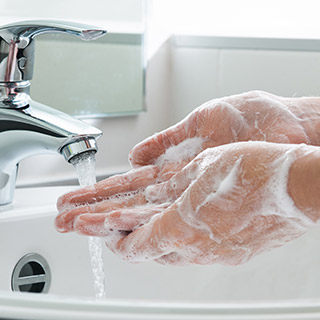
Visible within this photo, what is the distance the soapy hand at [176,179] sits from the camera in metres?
0.56

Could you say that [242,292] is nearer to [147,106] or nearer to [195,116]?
[195,116]

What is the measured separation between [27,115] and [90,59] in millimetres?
432

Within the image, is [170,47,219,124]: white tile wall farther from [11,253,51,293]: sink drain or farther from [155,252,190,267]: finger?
[155,252,190,267]: finger

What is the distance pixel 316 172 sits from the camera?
20.1 inches

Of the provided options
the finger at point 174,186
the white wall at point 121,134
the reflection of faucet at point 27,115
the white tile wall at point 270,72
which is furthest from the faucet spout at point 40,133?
the white tile wall at point 270,72

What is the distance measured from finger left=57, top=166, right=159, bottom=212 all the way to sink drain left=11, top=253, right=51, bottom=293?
20 centimetres

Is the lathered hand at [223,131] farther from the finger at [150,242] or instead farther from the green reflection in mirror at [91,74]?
the green reflection in mirror at [91,74]

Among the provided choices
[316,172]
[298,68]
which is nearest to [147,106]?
[298,68]

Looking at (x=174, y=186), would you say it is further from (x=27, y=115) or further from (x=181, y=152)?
(x=27, y=115)

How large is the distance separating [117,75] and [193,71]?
16 centimetres

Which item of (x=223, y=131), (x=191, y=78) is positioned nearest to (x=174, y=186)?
(x=223, y=131)

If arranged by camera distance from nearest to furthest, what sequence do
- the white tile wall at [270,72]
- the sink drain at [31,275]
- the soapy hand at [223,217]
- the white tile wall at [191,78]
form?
the soapy hand at [223,217]
the sink drain at [31,275]
the white tile wall at [270,72]
the white tile wall at [191,78]

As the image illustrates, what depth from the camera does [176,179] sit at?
2.10ft

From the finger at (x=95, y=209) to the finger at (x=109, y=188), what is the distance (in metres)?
0.01
